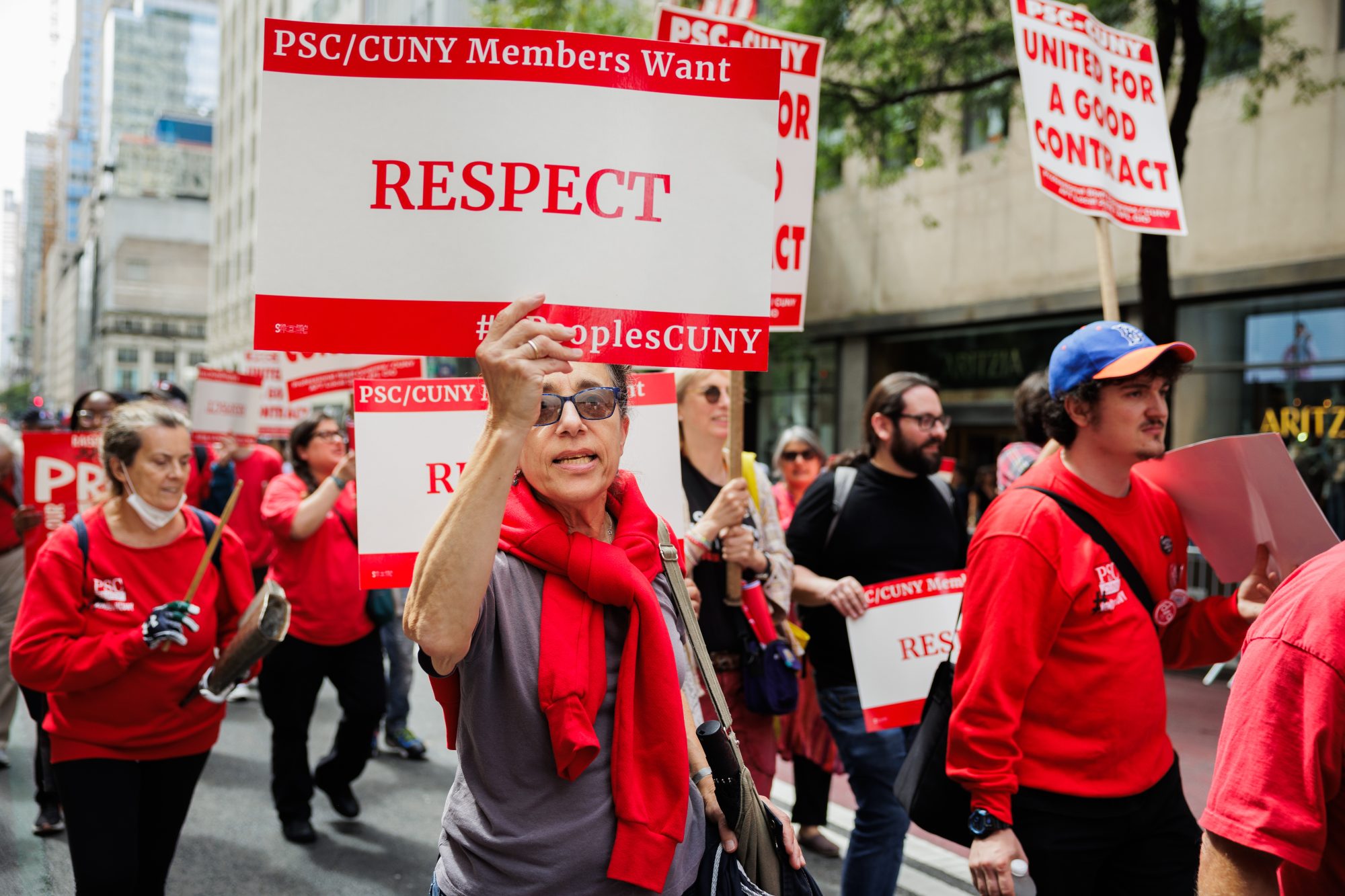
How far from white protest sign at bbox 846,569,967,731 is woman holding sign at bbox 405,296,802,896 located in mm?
1927

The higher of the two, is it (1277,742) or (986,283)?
(986,283)

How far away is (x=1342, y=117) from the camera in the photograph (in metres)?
11.2

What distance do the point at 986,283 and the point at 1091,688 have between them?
43.9ft

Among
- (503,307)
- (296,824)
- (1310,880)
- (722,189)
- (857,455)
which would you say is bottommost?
(296,824)

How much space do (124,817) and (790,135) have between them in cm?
319

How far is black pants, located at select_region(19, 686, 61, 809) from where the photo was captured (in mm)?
5414

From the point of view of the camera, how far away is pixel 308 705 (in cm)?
565

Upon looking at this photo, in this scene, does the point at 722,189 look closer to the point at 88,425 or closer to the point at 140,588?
the point at 140,588

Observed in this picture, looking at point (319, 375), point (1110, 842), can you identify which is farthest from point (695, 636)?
point (319, 375)

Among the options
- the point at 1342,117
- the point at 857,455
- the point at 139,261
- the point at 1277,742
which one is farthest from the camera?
the point at 139,261

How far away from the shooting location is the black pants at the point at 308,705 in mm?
5566

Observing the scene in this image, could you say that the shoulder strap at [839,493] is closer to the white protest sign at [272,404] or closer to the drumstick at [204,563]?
the drumstick at [204,563]

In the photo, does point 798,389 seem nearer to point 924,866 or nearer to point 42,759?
point 924,866

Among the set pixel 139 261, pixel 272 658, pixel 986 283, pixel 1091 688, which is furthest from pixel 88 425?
pixel 139 261
